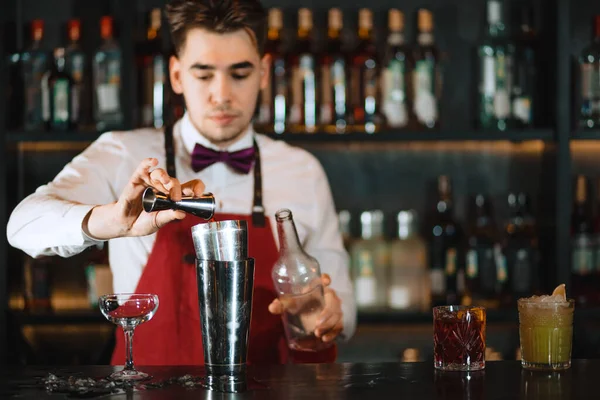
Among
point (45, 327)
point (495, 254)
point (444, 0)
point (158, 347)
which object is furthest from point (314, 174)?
point (45, 327)

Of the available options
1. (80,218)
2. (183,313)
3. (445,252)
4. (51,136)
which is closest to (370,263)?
(445,252)

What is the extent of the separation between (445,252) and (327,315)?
1.17 metres

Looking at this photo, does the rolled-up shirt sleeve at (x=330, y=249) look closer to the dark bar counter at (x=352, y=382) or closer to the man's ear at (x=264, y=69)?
the man's ear at (x=264, y=69)

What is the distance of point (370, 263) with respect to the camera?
2.80m

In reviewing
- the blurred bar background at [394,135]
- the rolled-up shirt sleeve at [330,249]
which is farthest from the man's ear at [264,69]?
the blurred bar background at [394,135]

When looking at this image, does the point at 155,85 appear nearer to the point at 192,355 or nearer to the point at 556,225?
the point at 192,355

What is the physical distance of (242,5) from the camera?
210cm

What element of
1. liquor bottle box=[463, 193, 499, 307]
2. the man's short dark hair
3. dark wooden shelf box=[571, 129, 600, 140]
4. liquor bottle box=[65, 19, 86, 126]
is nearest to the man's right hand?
the man's short dark hair

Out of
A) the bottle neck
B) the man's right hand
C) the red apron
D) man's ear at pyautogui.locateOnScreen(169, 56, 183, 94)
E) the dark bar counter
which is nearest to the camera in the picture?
the dark bar counter

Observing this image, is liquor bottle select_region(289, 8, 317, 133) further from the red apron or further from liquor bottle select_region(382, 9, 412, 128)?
the red apron

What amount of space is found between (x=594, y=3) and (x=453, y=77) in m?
0.53

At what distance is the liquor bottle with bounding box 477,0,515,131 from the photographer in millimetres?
2791

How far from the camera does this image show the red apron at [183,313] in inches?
78.3

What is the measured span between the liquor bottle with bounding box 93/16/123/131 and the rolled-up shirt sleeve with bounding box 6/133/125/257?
1.95 ft
